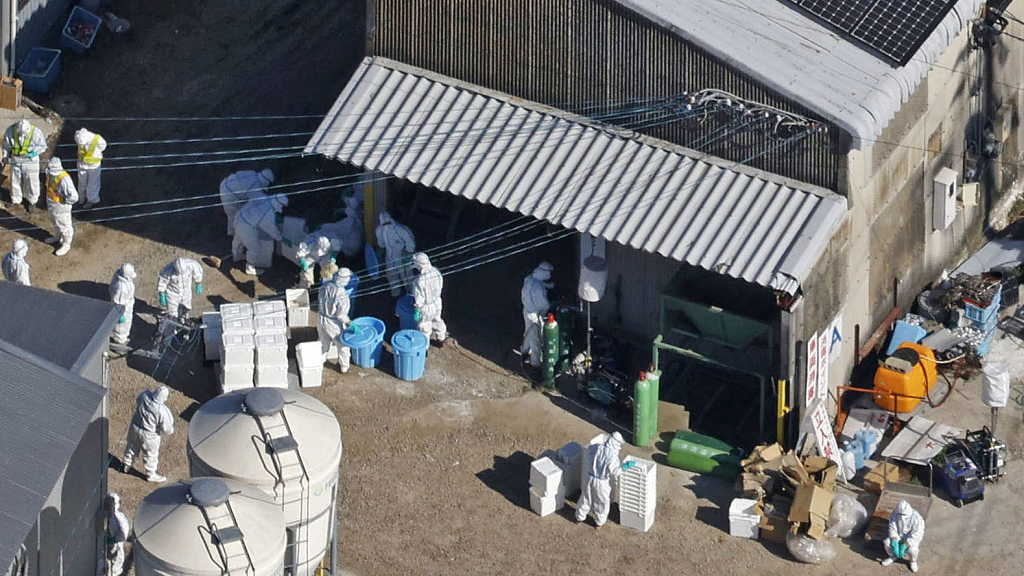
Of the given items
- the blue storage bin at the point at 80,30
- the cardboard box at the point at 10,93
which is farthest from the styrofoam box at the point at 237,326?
the blue storage bin at the point at 80,30

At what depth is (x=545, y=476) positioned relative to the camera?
32031mm

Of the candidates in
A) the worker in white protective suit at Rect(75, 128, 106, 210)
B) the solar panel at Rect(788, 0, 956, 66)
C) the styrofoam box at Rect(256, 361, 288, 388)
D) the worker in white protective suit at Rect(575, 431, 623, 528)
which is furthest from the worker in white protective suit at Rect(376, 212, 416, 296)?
the solar panel at Rect(788, 0, 956, 66)

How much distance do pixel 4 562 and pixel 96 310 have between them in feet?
21.5

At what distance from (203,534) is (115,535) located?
13.9 feet

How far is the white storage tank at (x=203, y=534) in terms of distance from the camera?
26.2 m

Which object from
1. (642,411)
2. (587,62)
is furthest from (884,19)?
(642,411)

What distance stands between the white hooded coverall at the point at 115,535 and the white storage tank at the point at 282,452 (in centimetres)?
226

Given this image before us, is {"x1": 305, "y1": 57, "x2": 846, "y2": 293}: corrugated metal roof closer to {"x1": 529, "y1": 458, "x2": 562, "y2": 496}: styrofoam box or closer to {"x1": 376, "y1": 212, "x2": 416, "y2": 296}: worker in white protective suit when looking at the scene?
{"x1": 376, "y1": 212, "x2": 416, "y2": 296}: worker in white protective suit

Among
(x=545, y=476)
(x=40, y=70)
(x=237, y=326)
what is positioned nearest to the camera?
(x=545, y=476)

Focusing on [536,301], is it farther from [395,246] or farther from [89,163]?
[89,163]

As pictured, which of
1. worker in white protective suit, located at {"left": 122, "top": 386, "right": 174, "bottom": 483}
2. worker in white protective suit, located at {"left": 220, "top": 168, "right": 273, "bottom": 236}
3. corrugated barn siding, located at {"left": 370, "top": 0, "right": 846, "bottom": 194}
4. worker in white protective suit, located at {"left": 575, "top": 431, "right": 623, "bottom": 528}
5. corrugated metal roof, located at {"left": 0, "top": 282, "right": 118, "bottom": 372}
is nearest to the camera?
corrugated metal roof, located at {"left": 0, "top": 282, "right": 118, "bottom": 372}

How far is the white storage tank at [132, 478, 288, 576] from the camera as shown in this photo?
2625 centimetres

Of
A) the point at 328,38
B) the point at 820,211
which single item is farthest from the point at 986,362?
the point at 328,38

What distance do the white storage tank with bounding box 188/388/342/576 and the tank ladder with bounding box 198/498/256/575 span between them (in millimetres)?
1274
